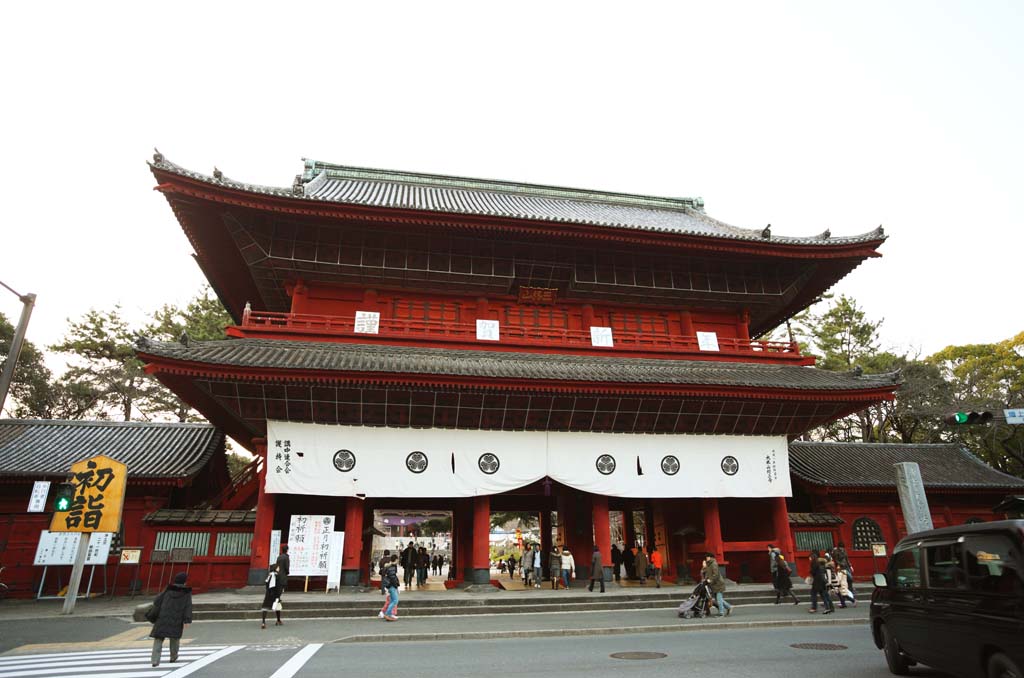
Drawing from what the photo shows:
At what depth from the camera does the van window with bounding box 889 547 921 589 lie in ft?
27.4

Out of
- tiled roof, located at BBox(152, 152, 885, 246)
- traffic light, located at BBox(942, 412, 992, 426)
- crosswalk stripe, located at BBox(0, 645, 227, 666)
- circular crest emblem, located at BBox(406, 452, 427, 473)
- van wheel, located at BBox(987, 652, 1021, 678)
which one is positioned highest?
tiled roof, located at BBox(152, 152, 885, 246)

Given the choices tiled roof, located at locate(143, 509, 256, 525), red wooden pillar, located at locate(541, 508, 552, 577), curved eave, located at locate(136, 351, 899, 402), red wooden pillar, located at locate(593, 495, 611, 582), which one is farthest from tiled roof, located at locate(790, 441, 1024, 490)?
tiled roof, located at locate(143, 509, 256, 525)

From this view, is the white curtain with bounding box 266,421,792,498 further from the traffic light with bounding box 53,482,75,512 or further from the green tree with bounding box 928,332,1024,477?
the green tree with bounding box 928,332,1024,477

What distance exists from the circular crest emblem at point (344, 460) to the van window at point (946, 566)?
15410mm

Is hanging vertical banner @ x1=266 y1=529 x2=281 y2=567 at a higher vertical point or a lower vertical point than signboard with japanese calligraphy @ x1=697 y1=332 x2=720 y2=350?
lower

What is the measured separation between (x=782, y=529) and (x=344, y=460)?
15.9 meters

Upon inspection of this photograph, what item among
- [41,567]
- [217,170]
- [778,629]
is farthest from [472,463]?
[41,567]

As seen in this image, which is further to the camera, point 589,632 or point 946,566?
point 589,632

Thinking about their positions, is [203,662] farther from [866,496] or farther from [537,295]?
[866,496]

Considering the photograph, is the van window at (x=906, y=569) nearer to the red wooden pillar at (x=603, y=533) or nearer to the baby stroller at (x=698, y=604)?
the baby stroller at (x=698, y=604)

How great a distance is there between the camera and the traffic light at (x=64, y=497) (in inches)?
651

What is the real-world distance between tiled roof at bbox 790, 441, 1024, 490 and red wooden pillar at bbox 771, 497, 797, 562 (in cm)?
333

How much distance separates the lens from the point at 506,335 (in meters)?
22.3

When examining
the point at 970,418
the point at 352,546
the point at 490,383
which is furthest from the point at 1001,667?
the point at 352,546
